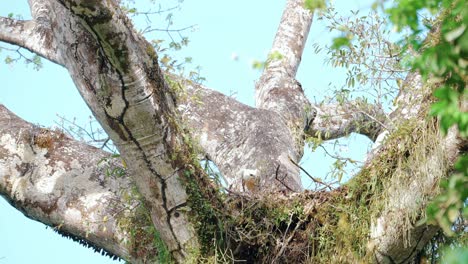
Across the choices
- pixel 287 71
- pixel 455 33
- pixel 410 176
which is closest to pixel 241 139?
pixel 287 71

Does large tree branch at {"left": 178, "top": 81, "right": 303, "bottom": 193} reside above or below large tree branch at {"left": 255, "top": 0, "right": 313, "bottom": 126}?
below

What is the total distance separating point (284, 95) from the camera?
7.08m

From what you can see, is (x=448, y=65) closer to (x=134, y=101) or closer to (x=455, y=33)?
(x=455, y=33)

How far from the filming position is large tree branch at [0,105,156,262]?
5.21 meters

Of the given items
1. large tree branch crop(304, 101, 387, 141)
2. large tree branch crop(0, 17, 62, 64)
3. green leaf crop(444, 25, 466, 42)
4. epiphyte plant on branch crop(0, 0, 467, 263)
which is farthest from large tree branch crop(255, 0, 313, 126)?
green leaf crop(444, 25, 466, 42)

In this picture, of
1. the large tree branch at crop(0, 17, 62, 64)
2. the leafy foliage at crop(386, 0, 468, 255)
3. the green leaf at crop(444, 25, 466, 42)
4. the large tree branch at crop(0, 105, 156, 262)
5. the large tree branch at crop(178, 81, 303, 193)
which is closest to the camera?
the green leaf at crop(444, 25, 466, 42)

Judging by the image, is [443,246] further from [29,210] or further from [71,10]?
[29,210]

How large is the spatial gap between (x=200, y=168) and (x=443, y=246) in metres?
1.30

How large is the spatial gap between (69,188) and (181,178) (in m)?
1.14

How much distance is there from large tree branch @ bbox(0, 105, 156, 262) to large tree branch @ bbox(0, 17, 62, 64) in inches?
59.8

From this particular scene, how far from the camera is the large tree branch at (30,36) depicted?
740cm

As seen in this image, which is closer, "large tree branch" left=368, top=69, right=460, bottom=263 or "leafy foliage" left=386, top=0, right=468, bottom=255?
"leafy foliage" left=386, top=0, right=468, bottom=255

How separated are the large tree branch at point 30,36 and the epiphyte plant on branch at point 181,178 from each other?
1.41 metres

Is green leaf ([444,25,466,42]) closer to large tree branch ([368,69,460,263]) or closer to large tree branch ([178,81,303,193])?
large tree branch ([368,69,460,263])
